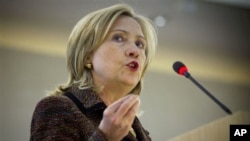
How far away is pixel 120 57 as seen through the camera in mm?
778

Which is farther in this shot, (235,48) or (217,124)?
(235,48)

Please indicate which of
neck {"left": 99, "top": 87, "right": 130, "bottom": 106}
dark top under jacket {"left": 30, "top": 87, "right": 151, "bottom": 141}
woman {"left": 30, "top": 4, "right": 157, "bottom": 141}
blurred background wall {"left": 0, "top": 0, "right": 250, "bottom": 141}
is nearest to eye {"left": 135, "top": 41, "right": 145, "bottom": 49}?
woman {"left": 30, "top": 4, "right": 157, "bottom": 141}

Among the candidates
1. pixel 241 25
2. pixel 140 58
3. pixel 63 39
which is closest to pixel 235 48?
pixel 241 25

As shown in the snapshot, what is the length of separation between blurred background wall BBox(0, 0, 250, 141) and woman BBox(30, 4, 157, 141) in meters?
0.77

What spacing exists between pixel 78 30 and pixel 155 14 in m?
0.96

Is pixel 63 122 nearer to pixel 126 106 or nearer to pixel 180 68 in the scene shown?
pixel 126 106

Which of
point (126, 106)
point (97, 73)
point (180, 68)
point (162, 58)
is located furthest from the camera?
point (162, 58)

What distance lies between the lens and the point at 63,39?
1619mm

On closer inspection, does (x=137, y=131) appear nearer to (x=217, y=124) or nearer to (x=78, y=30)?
(x=78, y=30)

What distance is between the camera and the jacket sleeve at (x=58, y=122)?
0.58 meters

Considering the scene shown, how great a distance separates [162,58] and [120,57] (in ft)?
3.28

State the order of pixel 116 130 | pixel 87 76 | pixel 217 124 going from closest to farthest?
pixel 116 130 → pixel 87 76 → pixel 217 124

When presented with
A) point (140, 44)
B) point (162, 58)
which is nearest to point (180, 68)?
point (162, 58)

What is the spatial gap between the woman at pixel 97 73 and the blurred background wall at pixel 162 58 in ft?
2.54
